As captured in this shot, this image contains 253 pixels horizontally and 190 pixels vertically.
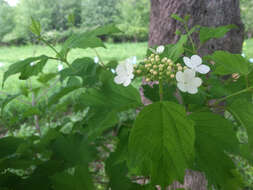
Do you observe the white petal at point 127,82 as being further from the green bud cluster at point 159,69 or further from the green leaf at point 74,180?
the green leaf at point 74,180

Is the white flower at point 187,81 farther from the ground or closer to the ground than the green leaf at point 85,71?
farther from the ground

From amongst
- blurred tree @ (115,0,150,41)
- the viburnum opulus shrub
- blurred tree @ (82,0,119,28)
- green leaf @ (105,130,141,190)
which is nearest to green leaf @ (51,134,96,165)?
the viburnum opulus shrub

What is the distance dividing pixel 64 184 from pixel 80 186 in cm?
6

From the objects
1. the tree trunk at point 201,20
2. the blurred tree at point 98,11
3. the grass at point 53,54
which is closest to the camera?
the tree trunk at point 201,20

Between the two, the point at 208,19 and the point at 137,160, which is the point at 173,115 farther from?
the point at 208,19

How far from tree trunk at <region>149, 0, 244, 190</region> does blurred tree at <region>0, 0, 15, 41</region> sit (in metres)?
14.8

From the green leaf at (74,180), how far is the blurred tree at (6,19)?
15.4 metres

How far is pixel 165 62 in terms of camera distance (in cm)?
54

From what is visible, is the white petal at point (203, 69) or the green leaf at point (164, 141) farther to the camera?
the white petal at point (203, 69)

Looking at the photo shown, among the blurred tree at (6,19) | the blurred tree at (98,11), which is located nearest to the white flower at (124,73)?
the blurred tree at (98,11)

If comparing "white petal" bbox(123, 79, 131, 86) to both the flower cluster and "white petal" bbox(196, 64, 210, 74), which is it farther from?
"white petal" bbox(196, 64, 210, 74)

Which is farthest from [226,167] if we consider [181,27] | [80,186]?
[181,27]

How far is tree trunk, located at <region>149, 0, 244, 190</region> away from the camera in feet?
4.11

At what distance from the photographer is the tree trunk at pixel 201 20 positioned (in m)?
1.25
